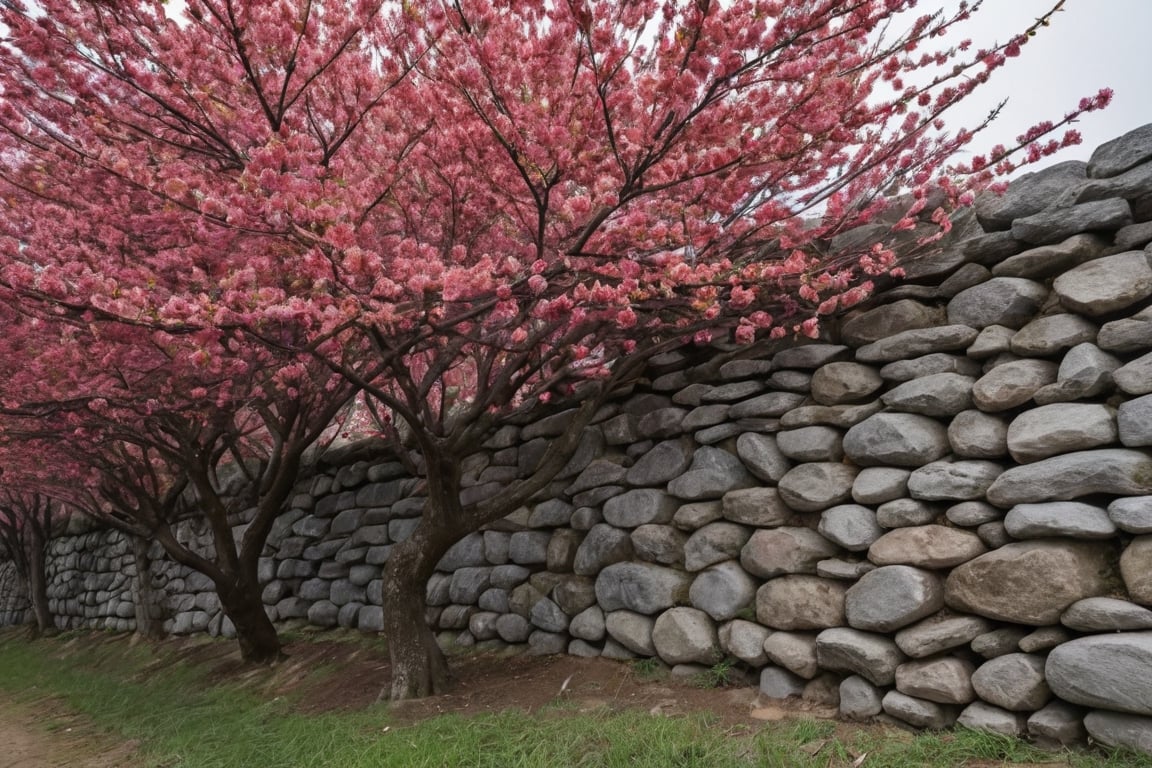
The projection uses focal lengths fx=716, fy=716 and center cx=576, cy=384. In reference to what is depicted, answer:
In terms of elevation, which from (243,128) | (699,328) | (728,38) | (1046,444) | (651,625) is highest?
(243,128)

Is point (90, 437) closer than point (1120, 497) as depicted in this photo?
No

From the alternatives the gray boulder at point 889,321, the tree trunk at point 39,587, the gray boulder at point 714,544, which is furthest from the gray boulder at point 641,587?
the tree trunk at point 39,587

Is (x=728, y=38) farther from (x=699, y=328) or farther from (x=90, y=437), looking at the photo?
(x=90, y=437)

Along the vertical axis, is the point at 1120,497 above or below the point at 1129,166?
below

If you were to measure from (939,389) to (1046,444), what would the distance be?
55 centimetres

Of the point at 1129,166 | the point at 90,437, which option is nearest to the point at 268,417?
the point at 90,437

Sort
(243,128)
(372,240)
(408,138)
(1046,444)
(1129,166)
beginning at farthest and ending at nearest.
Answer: (372,240) < (408,138) < (243,128) < (1129,166) < (1046,444)

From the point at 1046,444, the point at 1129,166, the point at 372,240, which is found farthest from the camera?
the point at 372,240

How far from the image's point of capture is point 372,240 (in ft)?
15.3

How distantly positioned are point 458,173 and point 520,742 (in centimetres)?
318

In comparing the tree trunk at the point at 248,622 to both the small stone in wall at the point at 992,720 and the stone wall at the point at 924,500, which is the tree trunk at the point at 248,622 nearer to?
the stone wall at the point at 924,500

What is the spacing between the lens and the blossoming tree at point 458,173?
122 inches

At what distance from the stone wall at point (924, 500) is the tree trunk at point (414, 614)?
721 millimetres

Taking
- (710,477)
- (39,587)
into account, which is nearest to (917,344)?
(710,477)
